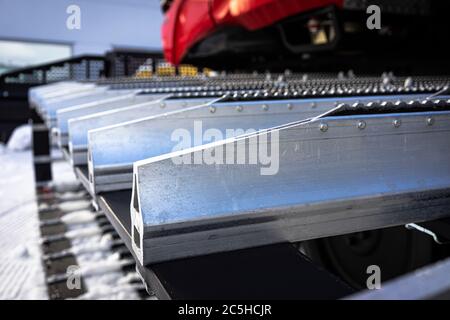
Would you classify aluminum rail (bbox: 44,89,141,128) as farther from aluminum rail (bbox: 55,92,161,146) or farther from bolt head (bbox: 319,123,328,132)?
bolt head (bbox: 319,123,328,132)

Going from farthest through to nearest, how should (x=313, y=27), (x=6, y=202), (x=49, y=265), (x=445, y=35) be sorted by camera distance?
(x=313, y=27)
(x=6, y=202)
(x=445, y=35)
(x=49, y=265)

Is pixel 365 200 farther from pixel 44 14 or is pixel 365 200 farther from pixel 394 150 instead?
pixel 44 14

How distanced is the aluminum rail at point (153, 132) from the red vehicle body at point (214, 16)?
1.29 metres

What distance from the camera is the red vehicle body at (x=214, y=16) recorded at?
1.93 m

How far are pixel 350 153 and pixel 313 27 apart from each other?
7.70 ft

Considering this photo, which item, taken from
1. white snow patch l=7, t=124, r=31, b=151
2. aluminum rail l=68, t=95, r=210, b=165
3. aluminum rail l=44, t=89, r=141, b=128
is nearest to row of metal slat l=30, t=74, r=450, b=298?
aluminum rail l=68, t=95, r=210, b=165

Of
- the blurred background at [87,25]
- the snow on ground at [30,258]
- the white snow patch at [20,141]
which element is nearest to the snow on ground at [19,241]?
the snow on ground at [30,258]

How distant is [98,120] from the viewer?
0.86 meters

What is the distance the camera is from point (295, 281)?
393 millimetres

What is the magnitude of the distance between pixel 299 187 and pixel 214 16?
2199 mm

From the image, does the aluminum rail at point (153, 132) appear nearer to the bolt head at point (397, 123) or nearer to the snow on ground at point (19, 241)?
the bolt head at point (397, 123)

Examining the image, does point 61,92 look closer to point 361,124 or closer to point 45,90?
point 45,90
